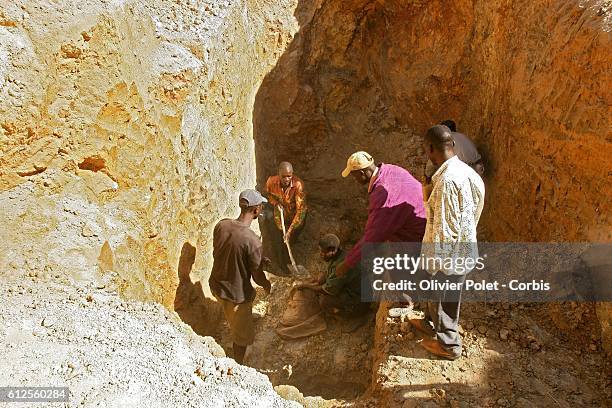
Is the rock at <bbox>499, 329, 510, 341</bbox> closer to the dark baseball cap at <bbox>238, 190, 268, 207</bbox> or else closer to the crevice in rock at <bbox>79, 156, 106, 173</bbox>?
the dark baseball cap at <bbox>238, 190, 268, 207</bbox>

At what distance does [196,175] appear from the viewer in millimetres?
4602

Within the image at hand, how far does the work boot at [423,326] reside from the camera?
353cm

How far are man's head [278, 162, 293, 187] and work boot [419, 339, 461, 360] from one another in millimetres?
2822

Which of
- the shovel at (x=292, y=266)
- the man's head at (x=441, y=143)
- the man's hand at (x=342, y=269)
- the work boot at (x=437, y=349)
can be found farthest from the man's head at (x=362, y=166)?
the shovel at (x=292, y=266)

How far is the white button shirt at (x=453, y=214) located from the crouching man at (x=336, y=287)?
1392 mm

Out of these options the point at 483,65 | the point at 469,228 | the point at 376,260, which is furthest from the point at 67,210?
Result: the point at 483,65

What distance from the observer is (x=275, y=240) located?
6121 mm

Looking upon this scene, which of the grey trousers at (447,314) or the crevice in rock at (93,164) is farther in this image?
the crevice in rock at (93,164)

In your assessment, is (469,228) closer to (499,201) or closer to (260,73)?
(499,201)

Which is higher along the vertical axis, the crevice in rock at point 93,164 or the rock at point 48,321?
the crevice in rock at point 93,164

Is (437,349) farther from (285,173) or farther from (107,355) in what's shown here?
(285,173)

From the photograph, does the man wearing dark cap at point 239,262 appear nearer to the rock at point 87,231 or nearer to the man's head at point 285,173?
the rock at point 87,231

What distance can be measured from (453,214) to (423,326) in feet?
3.66

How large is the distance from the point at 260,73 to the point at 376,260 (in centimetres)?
368
